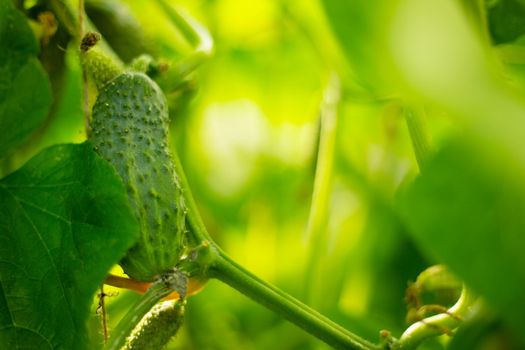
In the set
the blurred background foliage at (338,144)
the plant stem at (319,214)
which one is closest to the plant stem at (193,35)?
the blurred background foliage at (338,144)

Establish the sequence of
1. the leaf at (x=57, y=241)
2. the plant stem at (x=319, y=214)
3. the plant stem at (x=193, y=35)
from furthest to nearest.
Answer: the plant stem at (x=319, y=214) → the plant stem at (x=193, y=35) → the leaf at (x=57, y=241)

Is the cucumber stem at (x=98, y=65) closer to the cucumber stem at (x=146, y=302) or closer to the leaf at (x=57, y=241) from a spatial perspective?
the leaf at (x=57, y=241)

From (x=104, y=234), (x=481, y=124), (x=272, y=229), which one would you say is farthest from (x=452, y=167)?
(x=272, y=229)

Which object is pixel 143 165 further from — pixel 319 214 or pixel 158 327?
pixel 319 214

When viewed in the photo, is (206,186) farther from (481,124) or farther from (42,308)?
(481,124)

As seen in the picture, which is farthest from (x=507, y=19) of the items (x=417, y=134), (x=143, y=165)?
(x=143, y=165)

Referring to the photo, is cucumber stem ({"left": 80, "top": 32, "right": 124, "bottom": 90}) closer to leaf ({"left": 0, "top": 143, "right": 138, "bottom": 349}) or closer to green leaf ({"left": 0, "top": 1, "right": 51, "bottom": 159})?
green leaf ({"left": 0, "top": 1, "right": 51, "bottom": 159})

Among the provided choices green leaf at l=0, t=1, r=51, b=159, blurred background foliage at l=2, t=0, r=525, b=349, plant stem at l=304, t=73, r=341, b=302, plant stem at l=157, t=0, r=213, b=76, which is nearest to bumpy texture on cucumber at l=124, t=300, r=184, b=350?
blurred background foliage at l=2, t=0, r=525, b=349
